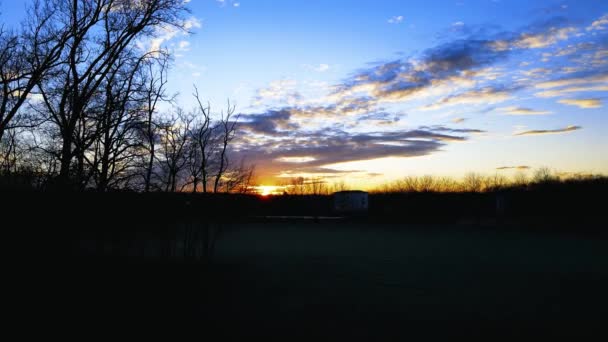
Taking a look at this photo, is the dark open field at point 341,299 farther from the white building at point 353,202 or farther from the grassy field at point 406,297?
the white building at point 353,202

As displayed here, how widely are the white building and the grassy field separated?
32.3 meters

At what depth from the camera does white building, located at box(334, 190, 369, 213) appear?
45.2m

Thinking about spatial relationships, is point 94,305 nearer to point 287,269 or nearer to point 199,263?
point 199,263

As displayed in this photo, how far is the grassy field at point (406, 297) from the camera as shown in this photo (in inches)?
217

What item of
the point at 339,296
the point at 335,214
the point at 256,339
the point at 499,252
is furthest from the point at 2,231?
the point at 335,214

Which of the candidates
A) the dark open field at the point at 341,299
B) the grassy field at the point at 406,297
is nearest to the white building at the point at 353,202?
the grassy field at the point at 406,297

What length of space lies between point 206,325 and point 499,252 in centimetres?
1220

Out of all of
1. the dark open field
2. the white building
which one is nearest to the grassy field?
the dark open field

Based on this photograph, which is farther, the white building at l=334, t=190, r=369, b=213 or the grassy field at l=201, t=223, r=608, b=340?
the white building at l=334, t=190, r=369, b=213

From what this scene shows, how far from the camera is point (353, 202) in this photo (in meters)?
45.3

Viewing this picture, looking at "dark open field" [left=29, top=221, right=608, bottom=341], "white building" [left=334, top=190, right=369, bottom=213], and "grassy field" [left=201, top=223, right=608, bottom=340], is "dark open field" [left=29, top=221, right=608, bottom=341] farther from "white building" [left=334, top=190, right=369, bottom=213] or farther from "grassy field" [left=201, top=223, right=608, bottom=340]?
"white building" [left=334, top=190, right=369, bottom=213]

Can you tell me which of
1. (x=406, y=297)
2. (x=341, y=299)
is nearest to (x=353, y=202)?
(x=406, y=297)

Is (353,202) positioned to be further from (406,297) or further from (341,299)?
(341,299)

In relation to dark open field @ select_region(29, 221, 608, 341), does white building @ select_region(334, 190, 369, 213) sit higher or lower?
higher
